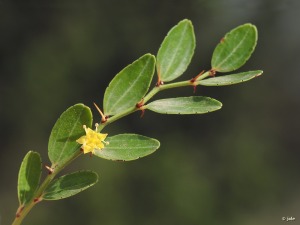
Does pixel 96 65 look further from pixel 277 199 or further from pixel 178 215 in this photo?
pixel 277 199

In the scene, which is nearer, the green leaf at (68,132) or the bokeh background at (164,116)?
the green leaf at (68,132)

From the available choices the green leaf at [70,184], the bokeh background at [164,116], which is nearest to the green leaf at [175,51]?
the green leaf at [70,184]

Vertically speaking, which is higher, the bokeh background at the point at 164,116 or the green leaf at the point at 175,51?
the green leaf at the point at 175,51

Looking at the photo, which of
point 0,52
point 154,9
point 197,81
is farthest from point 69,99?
point 197,81

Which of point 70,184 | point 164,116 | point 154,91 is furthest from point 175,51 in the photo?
→ point 164,116

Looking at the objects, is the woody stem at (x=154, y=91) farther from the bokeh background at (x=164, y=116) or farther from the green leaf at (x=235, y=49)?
the bokeh background at (x=164, y=116)

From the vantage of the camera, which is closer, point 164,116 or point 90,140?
point 90,140

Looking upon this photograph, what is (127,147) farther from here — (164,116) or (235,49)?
(164,116)
